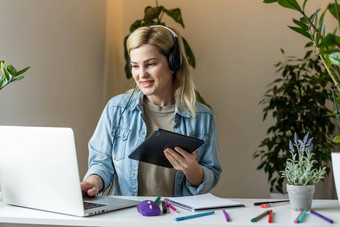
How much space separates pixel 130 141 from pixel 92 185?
38 cm

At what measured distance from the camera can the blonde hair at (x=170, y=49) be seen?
6.67 ft

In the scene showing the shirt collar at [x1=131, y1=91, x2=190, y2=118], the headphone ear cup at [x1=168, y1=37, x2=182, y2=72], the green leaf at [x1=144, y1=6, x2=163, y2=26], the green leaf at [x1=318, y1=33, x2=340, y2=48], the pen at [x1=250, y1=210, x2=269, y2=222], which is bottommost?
the pen at [x1=250, y1=210, x2=269, y2=222]

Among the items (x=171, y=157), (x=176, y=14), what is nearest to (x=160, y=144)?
(x=171, y=157)

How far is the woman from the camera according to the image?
2020 millimetres

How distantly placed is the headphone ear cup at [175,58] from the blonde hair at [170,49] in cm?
2

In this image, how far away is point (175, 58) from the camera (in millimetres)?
2076

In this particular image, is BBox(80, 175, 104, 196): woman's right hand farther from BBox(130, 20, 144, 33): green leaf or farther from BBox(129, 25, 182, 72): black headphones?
BBox(130, 20, 144, 33): green leaf

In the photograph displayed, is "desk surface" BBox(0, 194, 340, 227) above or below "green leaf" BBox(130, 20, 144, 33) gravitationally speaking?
below

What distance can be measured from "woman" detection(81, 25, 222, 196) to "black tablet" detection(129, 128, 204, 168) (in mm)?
258

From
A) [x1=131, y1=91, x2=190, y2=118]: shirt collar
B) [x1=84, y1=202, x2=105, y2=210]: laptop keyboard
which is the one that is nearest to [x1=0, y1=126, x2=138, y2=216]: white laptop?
[x1=84, y1=202, x2=105, y2=210]: laptop keyboard

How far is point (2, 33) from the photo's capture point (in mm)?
2074

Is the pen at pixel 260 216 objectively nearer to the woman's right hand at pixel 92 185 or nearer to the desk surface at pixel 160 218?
the desk surface at pixel 160 218

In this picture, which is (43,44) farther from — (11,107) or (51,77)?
(11,107)

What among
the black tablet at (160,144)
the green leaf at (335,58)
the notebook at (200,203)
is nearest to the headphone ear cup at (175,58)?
the black tablet at (160,144)
